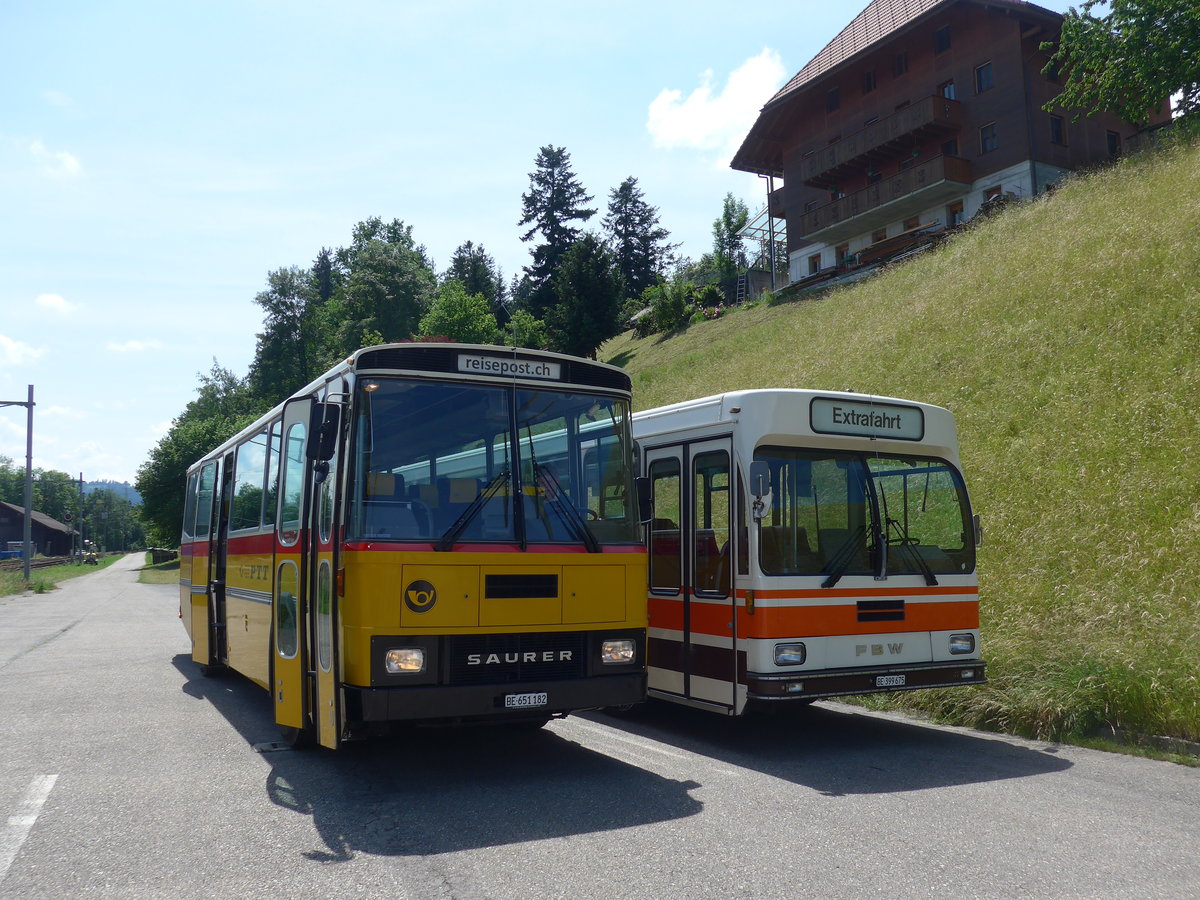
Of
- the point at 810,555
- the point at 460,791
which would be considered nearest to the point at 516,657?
the point at 460,791

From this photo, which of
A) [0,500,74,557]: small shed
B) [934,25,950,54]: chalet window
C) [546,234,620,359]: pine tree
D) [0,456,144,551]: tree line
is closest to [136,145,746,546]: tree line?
[546,234,620,359]: pine tree

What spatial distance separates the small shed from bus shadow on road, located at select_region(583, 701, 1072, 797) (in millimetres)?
100526

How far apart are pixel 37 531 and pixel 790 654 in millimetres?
132279

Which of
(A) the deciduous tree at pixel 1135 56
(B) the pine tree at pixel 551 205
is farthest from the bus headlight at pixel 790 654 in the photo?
(B) the pine tree at pixel 551 205

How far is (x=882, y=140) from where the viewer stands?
4097 centimetres

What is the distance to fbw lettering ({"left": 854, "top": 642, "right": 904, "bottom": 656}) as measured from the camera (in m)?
8.15

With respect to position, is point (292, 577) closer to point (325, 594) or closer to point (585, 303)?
point (325, 594)

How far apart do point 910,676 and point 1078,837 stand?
272 cm

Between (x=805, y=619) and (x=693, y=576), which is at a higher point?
(x=693, y=576)

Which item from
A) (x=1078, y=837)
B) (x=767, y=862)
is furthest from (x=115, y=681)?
(x=1078, y=837)

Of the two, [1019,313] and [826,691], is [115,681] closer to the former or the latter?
[826,691]

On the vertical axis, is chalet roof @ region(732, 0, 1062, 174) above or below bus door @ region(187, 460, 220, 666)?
above

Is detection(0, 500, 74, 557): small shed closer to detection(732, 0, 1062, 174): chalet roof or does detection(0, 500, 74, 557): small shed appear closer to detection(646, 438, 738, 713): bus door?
detection(732, 0, 1062, 174): chalet roof

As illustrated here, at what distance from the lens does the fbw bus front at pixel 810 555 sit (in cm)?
795
